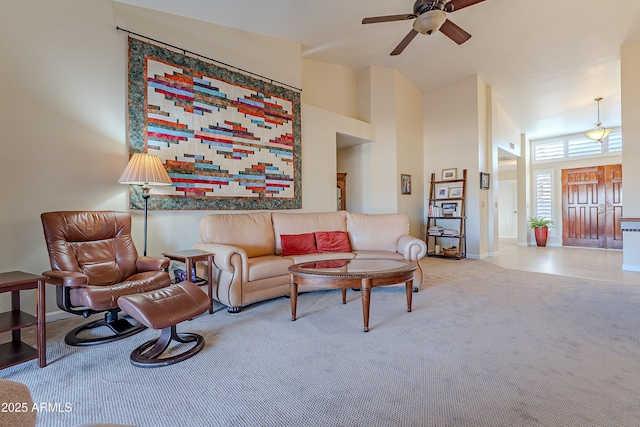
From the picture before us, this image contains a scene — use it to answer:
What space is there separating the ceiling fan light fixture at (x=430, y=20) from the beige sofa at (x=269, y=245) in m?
2.28

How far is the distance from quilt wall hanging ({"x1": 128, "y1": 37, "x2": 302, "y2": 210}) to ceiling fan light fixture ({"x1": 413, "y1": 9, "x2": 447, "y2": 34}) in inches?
→ 81.9

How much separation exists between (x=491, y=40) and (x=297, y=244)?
170 inches

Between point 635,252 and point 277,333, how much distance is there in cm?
557

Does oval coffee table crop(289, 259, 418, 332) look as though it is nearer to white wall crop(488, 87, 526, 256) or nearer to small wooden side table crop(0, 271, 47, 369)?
small wooden side table crop(0, 271, 47, 369)

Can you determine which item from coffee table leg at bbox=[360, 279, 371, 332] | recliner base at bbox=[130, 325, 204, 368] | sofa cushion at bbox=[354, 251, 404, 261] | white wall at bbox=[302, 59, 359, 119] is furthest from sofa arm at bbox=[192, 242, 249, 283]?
white wall at bbox=[302, 59, 359, 119]

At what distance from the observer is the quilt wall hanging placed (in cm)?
319

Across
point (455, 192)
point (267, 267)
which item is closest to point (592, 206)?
point (455, 192)

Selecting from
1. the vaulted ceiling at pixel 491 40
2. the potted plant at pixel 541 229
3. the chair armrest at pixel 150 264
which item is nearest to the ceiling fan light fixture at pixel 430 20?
the vaulted ceiling at pixel 491 40

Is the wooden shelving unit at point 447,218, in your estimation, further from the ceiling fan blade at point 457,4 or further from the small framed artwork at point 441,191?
the ceiling fan blade at point 457,4

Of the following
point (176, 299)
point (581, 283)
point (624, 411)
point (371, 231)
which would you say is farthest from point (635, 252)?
point (176, 299)

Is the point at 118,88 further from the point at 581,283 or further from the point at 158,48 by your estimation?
the point at 581,283

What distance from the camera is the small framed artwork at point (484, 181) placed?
5.91m

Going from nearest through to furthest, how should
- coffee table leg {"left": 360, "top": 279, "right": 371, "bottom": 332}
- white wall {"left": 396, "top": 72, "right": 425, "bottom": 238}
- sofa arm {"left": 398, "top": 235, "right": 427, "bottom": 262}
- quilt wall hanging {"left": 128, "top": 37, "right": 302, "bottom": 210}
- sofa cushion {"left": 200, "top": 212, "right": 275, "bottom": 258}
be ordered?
1. coffee table leg {"left": 360, "top": 279, "right": 371, "bottom": 332}
2. quilt wall hanging {"left": 128, "top": 37, "right": 302, "bottom": 210}
3. sofa cushion {"left": 200, "top": 212, "right": 275, "bottom": 258}
4. sofa arm {"left": 398, "top": 235, "right": 427, "bottom": 262}
5. white wall {"left": 396, "top": 72, "right": 425, "bottom": 238}

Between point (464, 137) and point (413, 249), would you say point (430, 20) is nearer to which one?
point (413, 249)
